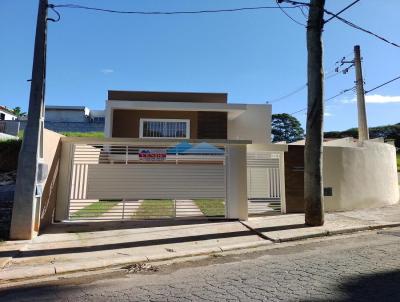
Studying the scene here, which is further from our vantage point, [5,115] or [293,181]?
[5,115]

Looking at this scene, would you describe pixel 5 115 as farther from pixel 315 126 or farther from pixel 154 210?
pixel 315 126

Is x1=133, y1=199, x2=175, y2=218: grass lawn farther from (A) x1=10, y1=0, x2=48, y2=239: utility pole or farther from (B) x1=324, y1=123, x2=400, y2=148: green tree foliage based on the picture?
(B) x1=324, y1=123, x2=400, y2=148: green tree foliage

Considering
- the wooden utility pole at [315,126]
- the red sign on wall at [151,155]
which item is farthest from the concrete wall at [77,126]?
the wooden utility pole at [315,126]

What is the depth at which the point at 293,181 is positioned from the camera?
41.9 feet

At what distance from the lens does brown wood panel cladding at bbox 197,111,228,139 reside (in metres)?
20.8

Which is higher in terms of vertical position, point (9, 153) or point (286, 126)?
point (286, 126)

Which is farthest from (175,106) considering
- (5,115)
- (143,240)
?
(5,115)

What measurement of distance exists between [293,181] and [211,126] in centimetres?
876

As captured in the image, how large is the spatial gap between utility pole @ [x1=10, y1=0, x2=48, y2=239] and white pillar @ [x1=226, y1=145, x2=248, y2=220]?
509 centimetres

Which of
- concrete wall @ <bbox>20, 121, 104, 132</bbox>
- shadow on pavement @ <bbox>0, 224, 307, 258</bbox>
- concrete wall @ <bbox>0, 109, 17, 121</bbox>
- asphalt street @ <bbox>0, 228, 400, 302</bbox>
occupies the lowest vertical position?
asphalt street @ <bbox>0, 228, 400, 302</bbox>

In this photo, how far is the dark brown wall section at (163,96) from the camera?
2155 cm

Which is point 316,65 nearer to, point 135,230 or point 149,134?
point 135,230

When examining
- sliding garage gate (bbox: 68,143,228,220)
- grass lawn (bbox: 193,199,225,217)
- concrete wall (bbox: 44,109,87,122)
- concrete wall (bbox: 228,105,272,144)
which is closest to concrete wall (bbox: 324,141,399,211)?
grass lawn (bbox: 193,199,225,217)

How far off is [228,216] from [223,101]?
11518 mm
